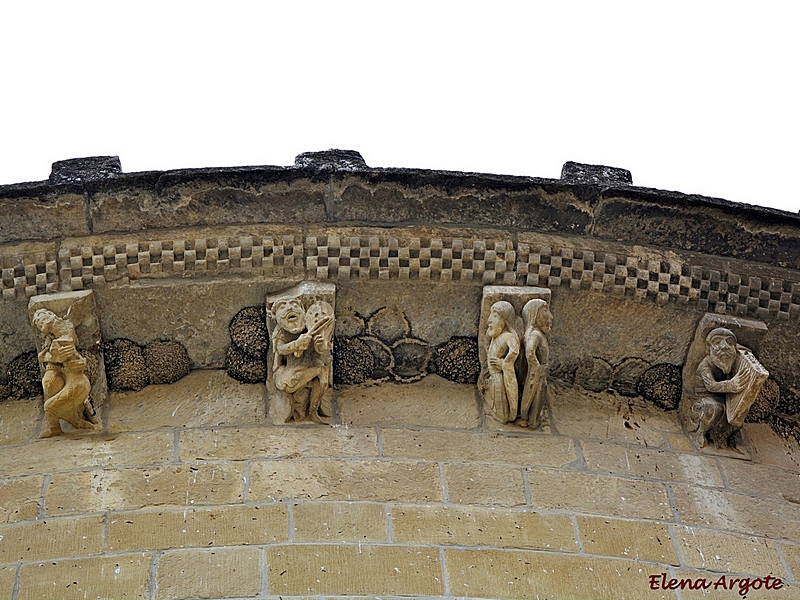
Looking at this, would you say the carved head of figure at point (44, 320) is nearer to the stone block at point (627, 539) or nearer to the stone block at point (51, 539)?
the stone block at point (51, 539)

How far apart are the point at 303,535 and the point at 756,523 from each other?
201 centimetres

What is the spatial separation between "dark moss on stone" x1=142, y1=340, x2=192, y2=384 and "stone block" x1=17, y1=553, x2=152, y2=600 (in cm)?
119

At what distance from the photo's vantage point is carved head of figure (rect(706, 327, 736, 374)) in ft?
17.4

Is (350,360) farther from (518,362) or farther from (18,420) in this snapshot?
(18,420)

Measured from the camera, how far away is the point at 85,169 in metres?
5.41

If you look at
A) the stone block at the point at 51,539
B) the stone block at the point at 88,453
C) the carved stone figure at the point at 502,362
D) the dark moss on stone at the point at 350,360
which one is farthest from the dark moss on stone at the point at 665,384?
the stone block at the point at 51,539

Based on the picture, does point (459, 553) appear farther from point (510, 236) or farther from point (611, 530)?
point (510, 236)

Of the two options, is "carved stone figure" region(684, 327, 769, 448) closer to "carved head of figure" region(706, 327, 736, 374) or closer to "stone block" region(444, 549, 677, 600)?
"carved head of figure" region(706, 327, 736, 374)

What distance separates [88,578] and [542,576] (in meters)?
1.79

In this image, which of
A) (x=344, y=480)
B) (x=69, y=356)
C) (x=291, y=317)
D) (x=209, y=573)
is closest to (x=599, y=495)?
(x=344, y=480)

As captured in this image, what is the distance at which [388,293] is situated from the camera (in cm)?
541

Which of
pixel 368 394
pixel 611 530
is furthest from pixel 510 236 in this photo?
pixel 611 530

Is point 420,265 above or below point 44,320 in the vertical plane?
above
